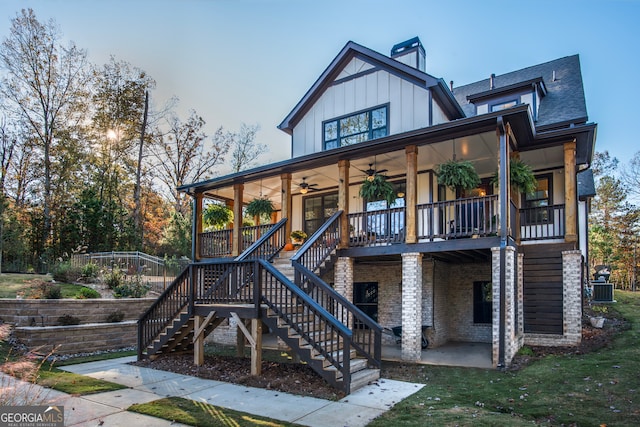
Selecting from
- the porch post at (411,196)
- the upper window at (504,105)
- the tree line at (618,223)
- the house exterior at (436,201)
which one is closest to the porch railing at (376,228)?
the house exterior at (436,201)

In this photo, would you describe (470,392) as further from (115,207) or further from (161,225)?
(161,225)

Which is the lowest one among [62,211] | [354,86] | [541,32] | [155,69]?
[62,211]

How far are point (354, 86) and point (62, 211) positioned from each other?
17855 mm

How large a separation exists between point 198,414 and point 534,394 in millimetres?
5181

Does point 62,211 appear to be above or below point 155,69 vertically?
below

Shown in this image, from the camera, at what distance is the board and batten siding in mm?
12672

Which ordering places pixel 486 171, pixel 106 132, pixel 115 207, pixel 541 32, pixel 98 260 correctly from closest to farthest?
1. pixel 541 32
2. pixel 486 171
3. pixel 98 260
4. pixel 115 207
5. pixel 106 132

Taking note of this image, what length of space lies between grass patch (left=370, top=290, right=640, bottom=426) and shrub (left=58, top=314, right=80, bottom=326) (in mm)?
8606

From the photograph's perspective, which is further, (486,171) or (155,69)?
(155,69)

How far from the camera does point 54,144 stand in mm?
25156

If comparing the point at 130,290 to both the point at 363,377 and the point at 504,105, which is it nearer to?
the point at 363,377

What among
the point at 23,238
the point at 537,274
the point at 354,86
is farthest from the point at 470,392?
the point at 23,238

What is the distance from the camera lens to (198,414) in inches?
240

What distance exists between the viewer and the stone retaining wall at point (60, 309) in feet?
35.0
